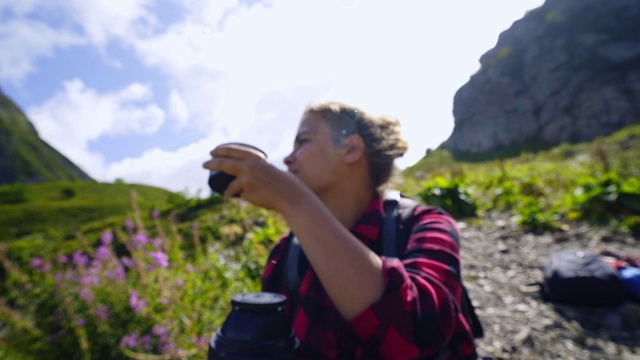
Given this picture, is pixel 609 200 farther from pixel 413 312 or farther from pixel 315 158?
pixel 413 312

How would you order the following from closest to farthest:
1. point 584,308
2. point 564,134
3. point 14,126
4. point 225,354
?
point 225,354 → point 584,308 → point 564,134 → point 14,126

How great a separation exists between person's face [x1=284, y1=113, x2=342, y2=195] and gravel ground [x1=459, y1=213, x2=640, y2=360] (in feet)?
6.70

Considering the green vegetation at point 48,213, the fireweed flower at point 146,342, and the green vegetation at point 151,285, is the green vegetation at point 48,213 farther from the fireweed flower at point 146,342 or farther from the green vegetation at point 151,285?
the fireweed flower at point 146,342

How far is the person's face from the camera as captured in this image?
1401 millimetres

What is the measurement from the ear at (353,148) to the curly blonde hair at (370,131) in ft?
0.09

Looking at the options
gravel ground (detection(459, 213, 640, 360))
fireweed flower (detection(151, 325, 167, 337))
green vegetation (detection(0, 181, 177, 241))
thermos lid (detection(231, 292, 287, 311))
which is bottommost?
gravel ground (detection(459, 213, 640, 360))

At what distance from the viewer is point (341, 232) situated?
89 cm

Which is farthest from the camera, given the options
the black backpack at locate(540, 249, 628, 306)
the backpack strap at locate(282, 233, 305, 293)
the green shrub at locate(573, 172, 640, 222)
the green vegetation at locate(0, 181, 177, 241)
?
the green vegetation at locate(0, 181, 177, 241)

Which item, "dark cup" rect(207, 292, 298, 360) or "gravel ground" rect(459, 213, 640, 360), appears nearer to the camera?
"dark cup" rect(207, 292, 298, 360)

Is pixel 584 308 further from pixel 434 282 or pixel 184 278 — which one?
pixel 184 278

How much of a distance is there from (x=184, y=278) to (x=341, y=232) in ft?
8.94

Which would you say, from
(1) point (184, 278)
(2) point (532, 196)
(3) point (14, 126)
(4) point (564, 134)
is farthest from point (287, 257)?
(3) point (14, 126)

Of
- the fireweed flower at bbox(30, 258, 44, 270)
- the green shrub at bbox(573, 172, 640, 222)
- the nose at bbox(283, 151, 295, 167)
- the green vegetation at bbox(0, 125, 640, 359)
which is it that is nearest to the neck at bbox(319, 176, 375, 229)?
the nose at bbox(283, 151, 295, 167)

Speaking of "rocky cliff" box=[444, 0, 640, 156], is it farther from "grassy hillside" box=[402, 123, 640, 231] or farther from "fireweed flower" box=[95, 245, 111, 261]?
"fireweed flower" box=[95, 245, 111, 261]
